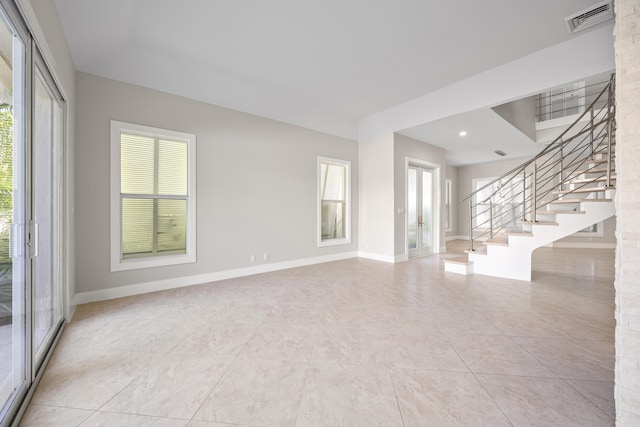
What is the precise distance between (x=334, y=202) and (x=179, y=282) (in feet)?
11.2

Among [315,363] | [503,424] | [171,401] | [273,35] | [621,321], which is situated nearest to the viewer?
[621,321]

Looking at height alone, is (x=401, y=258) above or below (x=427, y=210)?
below

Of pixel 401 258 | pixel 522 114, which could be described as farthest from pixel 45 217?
pixel 522 114

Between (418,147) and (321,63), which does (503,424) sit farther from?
(418,147)

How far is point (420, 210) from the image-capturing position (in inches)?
252

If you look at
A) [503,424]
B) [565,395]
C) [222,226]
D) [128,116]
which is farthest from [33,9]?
[565,395]

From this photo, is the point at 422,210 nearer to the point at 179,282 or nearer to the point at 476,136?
the point at 476,136

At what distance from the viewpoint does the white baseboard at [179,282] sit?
124 inches

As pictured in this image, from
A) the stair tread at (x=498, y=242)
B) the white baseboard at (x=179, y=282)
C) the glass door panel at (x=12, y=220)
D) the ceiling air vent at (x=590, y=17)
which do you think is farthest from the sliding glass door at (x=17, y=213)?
the stair tread at (x=498, y=242)

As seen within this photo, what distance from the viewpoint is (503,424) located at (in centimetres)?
135

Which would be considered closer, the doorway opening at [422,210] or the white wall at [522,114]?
the white wall at [522,114]

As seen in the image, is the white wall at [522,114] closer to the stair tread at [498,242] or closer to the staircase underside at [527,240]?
the staircase underside at [527,240]

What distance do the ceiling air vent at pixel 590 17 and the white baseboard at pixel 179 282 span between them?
4901mm

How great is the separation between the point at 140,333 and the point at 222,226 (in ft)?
6.34
